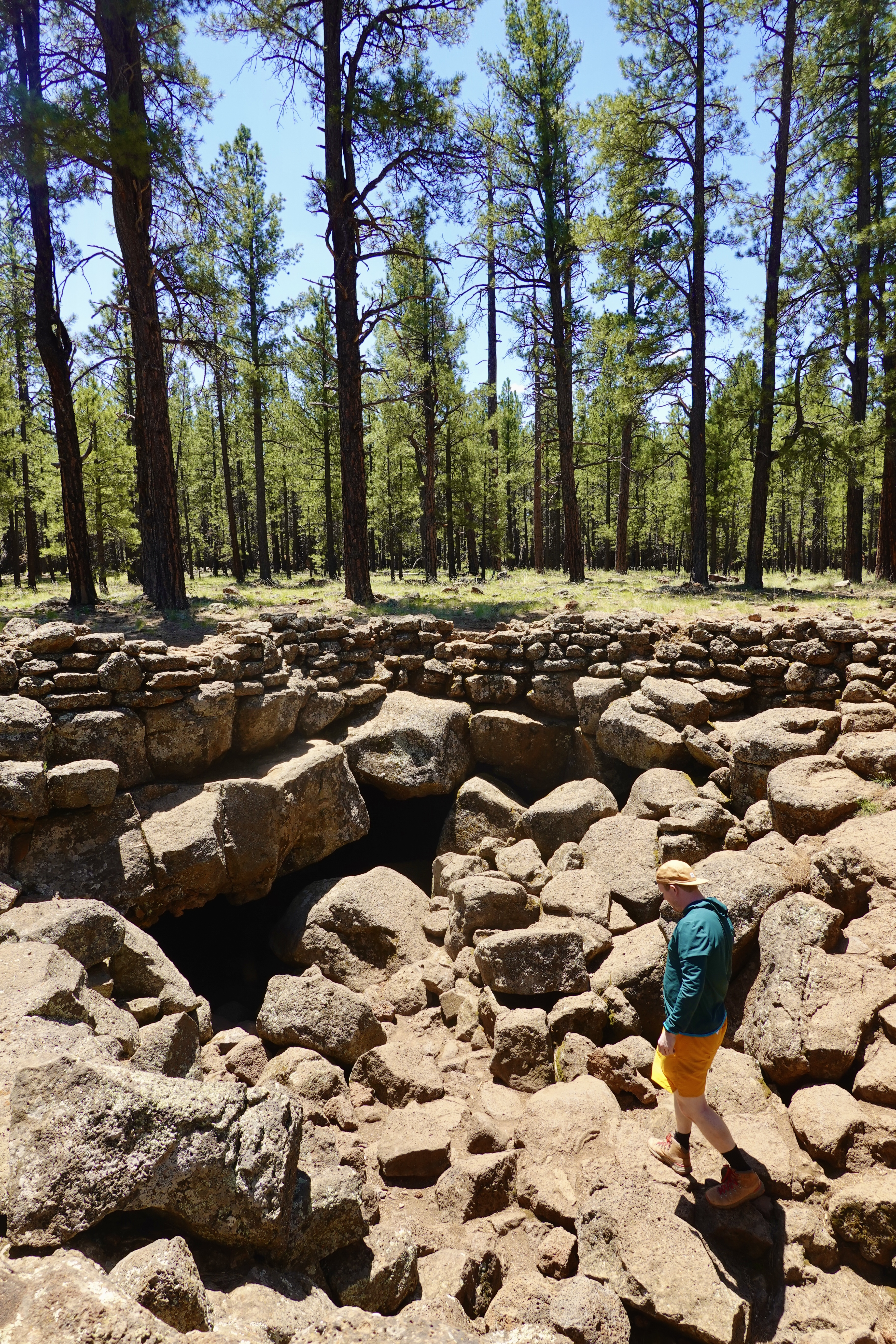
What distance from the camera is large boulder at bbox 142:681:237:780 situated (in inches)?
273

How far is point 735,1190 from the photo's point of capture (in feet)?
11.8

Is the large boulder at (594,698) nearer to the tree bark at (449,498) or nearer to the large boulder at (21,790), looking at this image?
the large boulder at (21,790)

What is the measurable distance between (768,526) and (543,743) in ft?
138

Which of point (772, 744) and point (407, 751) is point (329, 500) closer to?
point (407, 751)

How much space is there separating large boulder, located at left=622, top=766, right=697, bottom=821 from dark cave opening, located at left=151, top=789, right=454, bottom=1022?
2550mm

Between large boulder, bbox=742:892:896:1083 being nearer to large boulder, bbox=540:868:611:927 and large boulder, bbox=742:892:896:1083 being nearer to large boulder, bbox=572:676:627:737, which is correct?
large boulder, bbox=540:868:611:927

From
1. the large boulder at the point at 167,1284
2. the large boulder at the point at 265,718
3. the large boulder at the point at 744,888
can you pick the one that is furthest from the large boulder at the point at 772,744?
the large boulder at the point at 167,1284

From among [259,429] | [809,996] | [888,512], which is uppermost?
[259,429]

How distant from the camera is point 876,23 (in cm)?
1317

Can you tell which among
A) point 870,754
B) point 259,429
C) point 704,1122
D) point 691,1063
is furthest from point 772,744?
point 259,429

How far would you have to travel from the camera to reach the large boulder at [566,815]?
24.8ft

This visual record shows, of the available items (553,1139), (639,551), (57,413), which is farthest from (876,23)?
(639,551)

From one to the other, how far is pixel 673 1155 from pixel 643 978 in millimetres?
1454

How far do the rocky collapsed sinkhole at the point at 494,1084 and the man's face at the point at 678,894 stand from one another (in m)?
1.29
